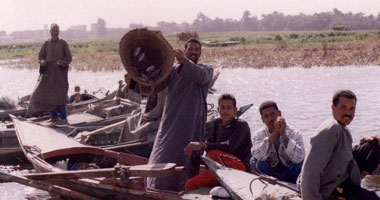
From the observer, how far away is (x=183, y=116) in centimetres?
536

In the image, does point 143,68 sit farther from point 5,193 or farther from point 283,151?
point 5,193

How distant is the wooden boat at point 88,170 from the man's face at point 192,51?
3.56 feet

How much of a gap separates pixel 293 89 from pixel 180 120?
1552 cm

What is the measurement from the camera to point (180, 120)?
17.6ft

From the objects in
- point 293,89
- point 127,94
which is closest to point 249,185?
point 127,94

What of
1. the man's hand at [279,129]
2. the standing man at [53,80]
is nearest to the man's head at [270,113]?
the man's hand at [279,129]

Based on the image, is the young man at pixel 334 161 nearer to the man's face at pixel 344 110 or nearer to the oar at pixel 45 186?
the man's face at pixel 344 110

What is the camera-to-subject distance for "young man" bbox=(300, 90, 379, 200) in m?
3.48

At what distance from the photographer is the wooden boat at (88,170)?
5008 mm

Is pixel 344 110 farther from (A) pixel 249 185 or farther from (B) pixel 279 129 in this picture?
(A) pixel 249 185

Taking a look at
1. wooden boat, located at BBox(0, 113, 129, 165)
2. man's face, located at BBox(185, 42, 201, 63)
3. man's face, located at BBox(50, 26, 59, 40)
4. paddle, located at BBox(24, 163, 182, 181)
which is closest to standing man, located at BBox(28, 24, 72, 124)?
man's face, located at BBox(50, 26, 59, 40)

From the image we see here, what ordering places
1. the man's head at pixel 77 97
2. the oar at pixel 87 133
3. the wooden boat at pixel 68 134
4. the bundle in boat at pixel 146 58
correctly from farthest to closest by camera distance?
1. the man's head at pixel 77 97
2. the wooden boat at pixel 68 134
3. the oar at pixel 87 133
4. the bundle in boat at pixel 146 58

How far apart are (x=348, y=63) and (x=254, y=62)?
5066 millimetres

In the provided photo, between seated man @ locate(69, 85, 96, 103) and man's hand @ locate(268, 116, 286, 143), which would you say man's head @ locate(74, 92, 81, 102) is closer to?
seated man @ locate(69, 85, 96, 103)
